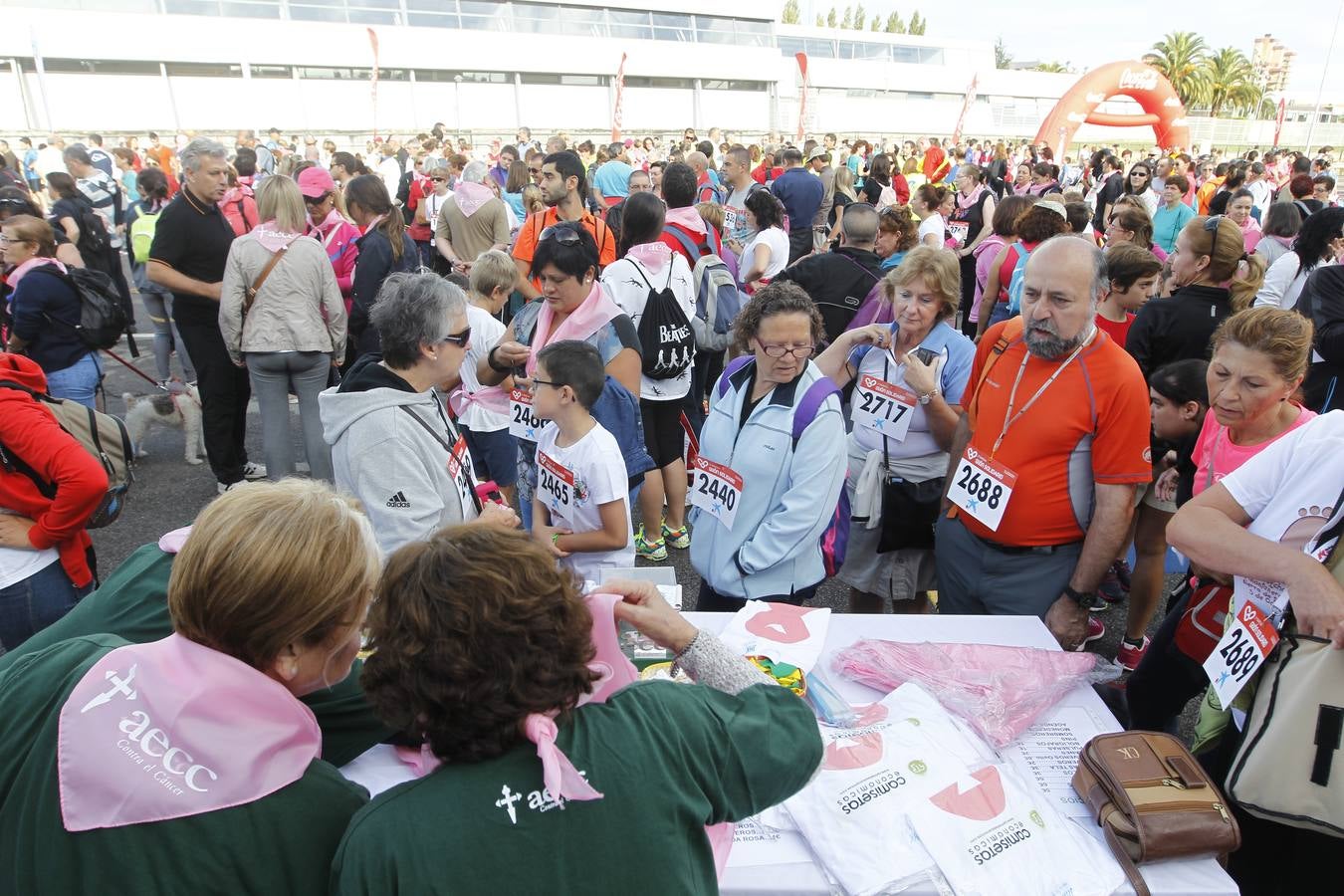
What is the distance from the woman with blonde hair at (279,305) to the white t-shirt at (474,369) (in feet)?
3.64

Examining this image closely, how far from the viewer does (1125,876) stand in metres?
1.59

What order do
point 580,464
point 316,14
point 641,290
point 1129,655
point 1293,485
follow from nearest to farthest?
point 1293,485 → point 580,464 → point 1129,655 → point 641,290 → point 316,14

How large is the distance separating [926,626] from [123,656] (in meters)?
2.03

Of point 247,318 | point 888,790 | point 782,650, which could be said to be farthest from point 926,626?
point 247,318

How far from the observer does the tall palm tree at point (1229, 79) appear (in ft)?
168

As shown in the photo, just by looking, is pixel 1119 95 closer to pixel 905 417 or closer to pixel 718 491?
pixel 905 417

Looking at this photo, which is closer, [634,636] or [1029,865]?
[1029,865]

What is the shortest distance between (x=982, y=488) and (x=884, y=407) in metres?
0.59

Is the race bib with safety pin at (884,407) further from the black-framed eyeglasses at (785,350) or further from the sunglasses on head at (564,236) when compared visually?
the sunglasses on head at (564,236)

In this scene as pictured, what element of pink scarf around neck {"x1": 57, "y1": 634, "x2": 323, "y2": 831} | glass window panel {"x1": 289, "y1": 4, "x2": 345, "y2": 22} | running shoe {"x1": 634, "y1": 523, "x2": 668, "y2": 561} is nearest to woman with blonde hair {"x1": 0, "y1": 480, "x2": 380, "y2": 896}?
pink scarf around neck {"x1": 57, "y1": 634, "x2": 323, "y2": 831}

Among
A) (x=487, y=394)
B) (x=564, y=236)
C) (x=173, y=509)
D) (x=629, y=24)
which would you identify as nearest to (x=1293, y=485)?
(x=564, y=236)

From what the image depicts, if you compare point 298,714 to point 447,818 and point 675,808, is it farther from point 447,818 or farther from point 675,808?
point 675,808

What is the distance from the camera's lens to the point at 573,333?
3736mm

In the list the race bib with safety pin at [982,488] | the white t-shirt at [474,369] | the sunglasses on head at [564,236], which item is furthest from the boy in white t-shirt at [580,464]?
the white t-shirt at [474,369]
